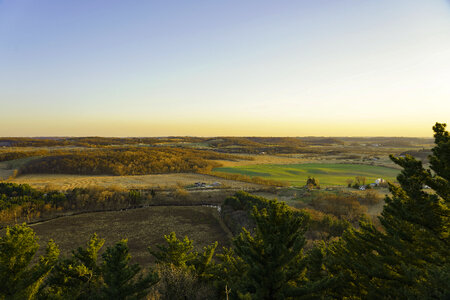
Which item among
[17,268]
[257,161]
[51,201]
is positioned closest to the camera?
[17,268]

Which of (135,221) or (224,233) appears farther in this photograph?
(135,221)

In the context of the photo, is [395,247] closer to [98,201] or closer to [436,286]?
[436,286]

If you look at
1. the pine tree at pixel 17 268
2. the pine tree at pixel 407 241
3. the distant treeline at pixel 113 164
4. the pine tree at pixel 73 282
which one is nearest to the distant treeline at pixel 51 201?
the pine tree at pixel 73 282

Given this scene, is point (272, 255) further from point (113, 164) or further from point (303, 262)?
point (113, 164)

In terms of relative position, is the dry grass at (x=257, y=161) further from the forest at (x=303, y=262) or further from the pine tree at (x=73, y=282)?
the forest at (x=303, y=262)

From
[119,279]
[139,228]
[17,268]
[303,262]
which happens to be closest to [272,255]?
[303,262]

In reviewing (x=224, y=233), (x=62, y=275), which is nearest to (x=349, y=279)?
(x=62, y=275)
